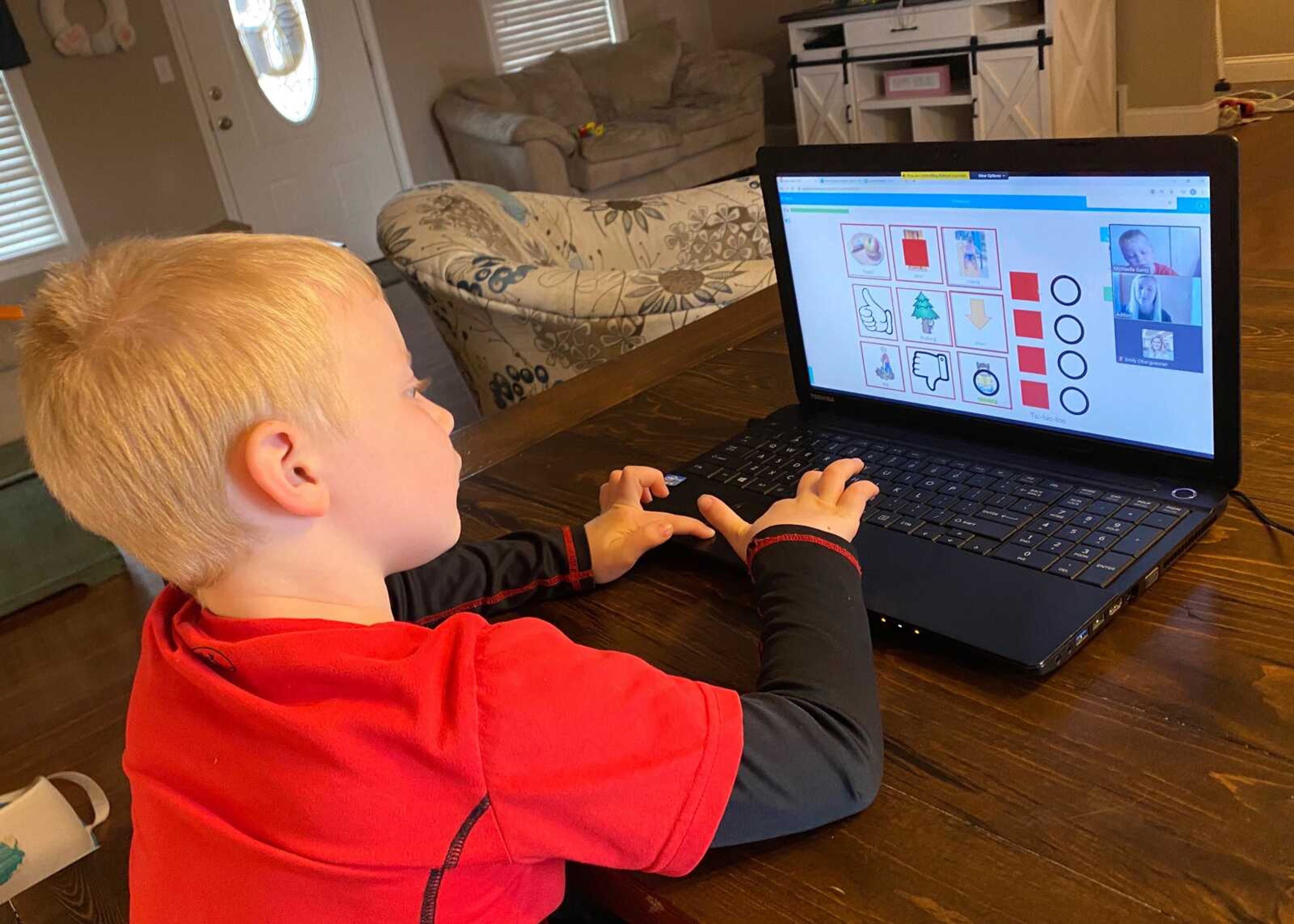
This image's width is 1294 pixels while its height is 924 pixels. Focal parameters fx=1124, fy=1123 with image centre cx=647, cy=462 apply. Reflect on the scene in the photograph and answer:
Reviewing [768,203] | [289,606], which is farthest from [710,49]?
[289,606]

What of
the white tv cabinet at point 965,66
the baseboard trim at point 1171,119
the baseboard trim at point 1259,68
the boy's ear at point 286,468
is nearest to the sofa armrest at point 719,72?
the white tv cabinet at point 965,66

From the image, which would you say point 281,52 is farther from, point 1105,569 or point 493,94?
point 1105,569

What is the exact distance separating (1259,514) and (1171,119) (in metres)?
4.76

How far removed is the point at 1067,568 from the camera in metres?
0.70

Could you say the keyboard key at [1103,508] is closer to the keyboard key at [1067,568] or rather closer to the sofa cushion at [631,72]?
the keyboard key at [1067,568]

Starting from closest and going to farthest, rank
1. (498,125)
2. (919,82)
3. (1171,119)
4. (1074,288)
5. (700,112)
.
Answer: (1074,288) < (1171,119) < (919,82) < (498,125) < (700,112)

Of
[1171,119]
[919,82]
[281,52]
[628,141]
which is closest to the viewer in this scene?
[1171,119]

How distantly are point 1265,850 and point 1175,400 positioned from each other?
350mm

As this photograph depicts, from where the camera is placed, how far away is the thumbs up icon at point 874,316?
939 mm

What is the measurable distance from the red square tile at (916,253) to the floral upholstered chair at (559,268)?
0.93m

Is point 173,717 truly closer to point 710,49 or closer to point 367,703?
point 367,703

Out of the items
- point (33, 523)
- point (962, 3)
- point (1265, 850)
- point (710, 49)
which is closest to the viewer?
point (1265, 850)

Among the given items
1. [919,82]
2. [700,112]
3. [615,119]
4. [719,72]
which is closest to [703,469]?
[919,82]

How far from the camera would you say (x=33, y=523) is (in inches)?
109
